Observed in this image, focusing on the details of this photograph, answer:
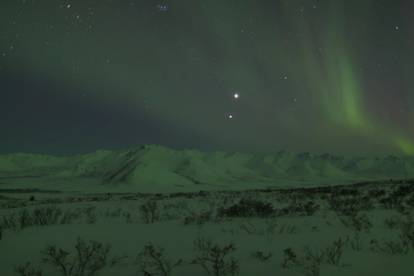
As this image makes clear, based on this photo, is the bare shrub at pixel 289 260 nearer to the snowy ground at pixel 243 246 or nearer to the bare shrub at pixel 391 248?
the snowy ground at pixel 243 246

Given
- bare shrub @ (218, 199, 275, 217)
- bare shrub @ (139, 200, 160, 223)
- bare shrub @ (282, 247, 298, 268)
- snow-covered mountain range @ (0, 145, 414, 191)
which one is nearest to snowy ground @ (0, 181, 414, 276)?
bare shrub @ (282, 247, 298, 268)

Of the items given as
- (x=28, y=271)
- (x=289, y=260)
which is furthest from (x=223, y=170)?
(x=28, y=271)

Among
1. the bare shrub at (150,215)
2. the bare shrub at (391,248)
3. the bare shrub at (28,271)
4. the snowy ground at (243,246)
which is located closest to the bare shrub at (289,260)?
the snowy ground at (243,246)

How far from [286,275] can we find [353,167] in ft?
595

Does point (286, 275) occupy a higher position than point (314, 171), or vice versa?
point (314, 171)

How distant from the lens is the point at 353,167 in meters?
168

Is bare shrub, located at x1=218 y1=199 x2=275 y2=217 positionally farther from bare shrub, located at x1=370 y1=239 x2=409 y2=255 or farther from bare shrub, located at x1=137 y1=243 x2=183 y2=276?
bare shrub, located at x1=137 y1=243 x2=183 y2=276

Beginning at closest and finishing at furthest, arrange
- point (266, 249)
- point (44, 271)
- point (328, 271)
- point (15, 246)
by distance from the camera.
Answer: point (328, 271) → point (44, 271) → point (266, 249) → point (15, 246)

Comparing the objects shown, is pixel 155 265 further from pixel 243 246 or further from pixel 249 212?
pixel 249 212

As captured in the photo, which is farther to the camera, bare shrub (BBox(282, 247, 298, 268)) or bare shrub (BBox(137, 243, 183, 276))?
bare shrub (BBox(282, 247, 298, 268))

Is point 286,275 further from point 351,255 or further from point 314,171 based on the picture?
point 314,171

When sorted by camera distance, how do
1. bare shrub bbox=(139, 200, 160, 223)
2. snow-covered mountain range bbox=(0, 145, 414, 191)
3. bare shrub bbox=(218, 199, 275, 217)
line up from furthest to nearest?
1. snow-covered mountain range bbox=(0, 145, 414, 191)
2. bare shrub bbox=(218, 199, 275, 217)
3. bare shrub bbox=(139, 200, 160, 223)

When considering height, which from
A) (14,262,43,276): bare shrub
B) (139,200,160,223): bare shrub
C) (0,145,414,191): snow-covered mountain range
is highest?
(0,145,414,191): snow-covered mountain range

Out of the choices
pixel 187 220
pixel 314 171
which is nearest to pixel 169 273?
pixel 187 220
